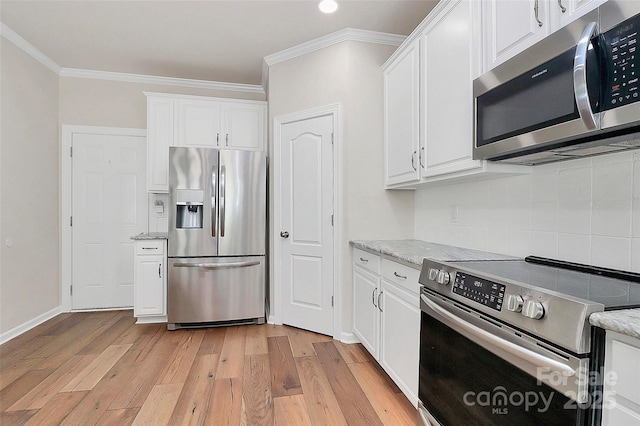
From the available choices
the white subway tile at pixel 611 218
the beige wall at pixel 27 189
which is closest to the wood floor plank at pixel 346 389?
the white subway tile at pixel 611 218

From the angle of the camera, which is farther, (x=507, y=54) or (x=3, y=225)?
(x=3, y=225)

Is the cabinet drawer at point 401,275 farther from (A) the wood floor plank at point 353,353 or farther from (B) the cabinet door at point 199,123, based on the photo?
(B) the cabinet door at point 199,123

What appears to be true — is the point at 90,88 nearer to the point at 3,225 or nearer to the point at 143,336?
the point at 3,225

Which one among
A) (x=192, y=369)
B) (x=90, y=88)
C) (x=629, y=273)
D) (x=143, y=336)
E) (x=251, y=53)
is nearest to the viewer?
(x=629, y=273)

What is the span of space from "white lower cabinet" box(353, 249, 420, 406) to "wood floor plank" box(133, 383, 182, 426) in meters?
1.34

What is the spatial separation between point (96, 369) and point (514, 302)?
279cm

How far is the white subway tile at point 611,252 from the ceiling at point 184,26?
210 centimetres

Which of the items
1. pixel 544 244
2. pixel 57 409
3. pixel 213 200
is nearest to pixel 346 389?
pixel 544 244

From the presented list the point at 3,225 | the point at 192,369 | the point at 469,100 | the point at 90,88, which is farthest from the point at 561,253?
the point at 90,88

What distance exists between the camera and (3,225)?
9.56 ft

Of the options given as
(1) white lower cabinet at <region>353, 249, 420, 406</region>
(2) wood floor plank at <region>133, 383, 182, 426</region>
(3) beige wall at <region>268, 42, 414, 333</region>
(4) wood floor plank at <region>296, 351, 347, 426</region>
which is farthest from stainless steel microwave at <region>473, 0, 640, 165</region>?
(2) wood floor plank at <region>133, 383, 182, 426</region>

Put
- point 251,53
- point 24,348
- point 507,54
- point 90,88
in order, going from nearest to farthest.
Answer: point 507,54 < point 24,348 < point 251,53 < point 90,88

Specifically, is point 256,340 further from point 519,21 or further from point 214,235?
point 519,21

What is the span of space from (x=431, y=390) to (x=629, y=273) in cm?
92
